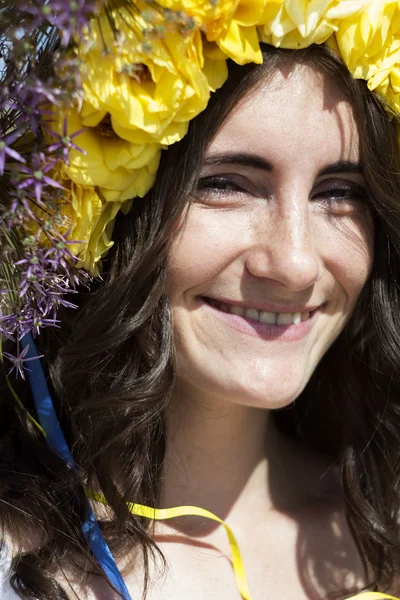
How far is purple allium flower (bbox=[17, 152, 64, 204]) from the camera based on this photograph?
1768 mm

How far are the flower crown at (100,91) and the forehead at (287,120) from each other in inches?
3.3

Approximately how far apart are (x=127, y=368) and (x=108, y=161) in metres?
0.57

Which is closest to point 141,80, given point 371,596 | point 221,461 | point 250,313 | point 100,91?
point 100,91

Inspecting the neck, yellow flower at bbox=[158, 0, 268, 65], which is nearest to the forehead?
yellow flower at bbox=[158, 0, 268, 65]

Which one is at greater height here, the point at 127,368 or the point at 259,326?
the point at 259,326

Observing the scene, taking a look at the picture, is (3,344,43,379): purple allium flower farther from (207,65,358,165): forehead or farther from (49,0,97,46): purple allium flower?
(49,0,97,46): purple allium flower

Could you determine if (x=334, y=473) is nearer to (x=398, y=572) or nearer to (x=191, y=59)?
(x=398, y=572)

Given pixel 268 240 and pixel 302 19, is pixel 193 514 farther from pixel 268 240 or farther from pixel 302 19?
pixel 302 19

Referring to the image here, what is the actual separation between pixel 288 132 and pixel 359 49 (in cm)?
26

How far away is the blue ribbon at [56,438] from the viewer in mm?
2154

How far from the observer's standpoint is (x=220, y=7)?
1851mm

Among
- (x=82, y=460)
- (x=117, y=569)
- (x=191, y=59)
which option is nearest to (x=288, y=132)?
(x=191, y=59)

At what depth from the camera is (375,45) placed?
2.07 metres

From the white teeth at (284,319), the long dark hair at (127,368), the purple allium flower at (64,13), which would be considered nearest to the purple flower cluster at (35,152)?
the purple allium flower at (64,13)
